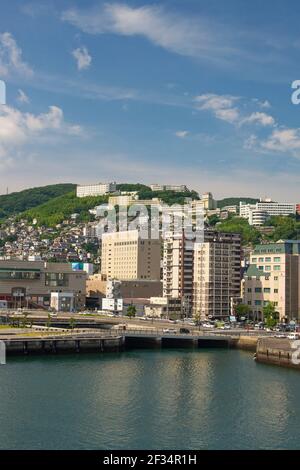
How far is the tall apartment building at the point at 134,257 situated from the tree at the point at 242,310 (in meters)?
34.3

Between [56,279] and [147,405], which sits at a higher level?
[56,279]

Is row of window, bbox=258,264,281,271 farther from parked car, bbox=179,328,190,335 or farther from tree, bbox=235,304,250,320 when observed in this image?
parked car, bbox=179,328,190,335

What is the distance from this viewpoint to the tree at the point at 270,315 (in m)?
77.5

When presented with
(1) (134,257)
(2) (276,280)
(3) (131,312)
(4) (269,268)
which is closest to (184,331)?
(3) (131,312)

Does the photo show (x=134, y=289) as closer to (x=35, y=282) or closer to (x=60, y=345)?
(x=35, y=282)

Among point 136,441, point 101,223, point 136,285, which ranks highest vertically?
point 101,223

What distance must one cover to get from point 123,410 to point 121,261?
9596cm

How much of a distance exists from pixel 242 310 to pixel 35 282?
3047 centimetres

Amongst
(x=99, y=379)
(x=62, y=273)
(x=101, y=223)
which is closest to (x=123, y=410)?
(x=99, y=379)

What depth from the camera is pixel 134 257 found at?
124000 mm

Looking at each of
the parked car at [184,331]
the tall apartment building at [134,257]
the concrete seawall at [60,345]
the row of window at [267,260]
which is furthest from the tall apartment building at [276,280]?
the concrete seawall at [60,345]

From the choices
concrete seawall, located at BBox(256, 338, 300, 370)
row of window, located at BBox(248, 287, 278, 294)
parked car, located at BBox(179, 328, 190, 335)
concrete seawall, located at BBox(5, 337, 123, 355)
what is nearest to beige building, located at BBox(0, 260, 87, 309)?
row of window, located at BBox(248, 287, 278, 294)

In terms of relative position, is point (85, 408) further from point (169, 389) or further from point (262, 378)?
point (262, 378)

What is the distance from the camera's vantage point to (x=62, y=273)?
10075 cm
